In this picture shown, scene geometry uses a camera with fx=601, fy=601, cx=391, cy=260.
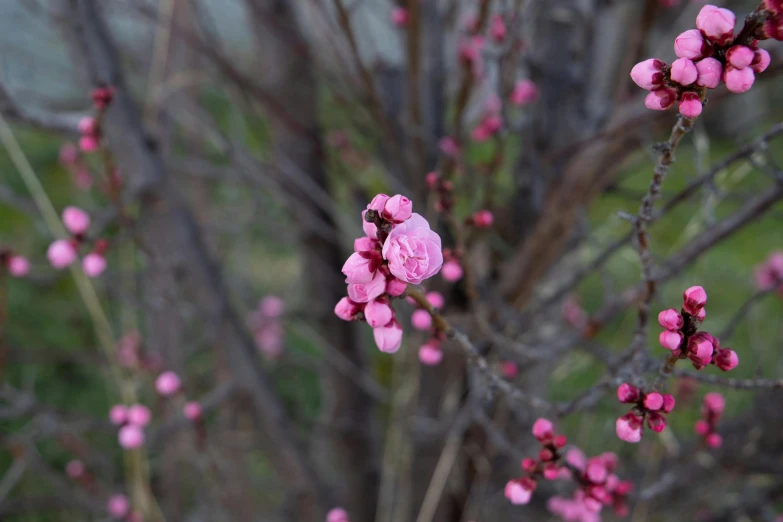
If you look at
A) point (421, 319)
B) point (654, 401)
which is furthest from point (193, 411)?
point (654, 401)

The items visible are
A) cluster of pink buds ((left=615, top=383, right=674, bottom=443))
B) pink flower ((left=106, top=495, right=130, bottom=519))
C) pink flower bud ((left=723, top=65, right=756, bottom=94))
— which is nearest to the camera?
pink flower bud ((left=723, top=65, right=756, bottom=94))

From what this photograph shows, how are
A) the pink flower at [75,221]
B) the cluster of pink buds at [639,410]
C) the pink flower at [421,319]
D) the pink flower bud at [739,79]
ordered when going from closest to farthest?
the pink flower bud at [739,79], the cluster of pink buds at [639,410], the pink flower at [421,319], the pink flower at [75,221]

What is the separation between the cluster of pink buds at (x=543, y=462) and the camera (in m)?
0.49

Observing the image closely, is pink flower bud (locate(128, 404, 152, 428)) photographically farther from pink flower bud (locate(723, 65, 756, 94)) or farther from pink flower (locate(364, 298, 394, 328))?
pink flower bud (locate(723, 65, 756, 94))

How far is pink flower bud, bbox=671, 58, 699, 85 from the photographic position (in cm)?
32

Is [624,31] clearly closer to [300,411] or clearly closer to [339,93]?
[339,93]

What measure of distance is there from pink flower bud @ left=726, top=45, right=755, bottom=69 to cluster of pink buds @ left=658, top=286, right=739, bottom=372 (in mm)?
130

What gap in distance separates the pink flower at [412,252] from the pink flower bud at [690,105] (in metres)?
0.15

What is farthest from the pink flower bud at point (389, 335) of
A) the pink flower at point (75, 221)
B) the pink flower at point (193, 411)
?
the pink flower at point (193, 411)

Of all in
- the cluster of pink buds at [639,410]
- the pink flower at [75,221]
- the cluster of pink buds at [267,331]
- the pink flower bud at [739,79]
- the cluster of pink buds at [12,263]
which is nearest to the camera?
the pink flower bud at [739,79]

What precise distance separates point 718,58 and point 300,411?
1.92 meters

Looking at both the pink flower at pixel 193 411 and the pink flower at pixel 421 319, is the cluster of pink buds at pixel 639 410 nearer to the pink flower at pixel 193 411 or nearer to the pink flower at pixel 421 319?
the pink flower at pixel 421 319

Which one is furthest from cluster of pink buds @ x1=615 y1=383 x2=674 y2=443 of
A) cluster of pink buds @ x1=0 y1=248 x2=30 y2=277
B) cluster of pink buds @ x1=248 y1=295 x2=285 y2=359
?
cluster of pink buds @ x1=248 y1=295 x2=285 y2=359

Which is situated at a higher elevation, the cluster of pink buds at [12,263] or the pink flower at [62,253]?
the pink flower at [62,253]
